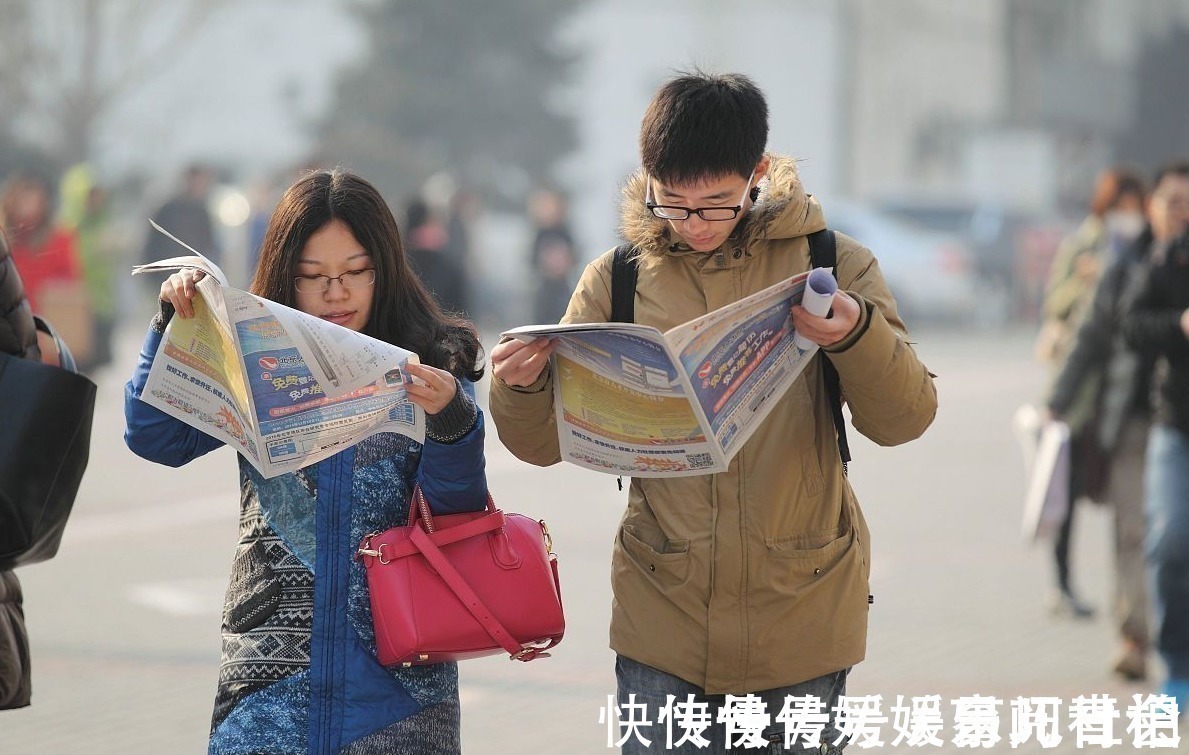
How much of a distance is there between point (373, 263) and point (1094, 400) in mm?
4797

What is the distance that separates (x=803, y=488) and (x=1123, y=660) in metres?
3.88

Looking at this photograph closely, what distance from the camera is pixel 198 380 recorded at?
331cm

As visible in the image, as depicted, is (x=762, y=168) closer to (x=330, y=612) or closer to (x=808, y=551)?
(x=808, y=551)

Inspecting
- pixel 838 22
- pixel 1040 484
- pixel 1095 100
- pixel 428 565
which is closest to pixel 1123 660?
pixel 1040 484

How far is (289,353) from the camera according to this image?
3.19 meters

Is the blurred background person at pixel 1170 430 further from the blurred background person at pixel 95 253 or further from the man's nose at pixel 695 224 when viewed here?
the blurred background person at pixel 95 253

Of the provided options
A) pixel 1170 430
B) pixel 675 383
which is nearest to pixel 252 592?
pixel 675 383

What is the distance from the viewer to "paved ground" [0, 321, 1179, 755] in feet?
20.7

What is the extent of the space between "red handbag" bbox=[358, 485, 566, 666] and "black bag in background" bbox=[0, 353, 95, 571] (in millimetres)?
642

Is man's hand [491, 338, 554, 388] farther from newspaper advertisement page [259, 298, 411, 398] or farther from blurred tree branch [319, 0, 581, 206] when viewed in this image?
blurred tree branch [319, 0, 581, 206]

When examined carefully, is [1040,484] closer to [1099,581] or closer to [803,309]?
[1099,581]

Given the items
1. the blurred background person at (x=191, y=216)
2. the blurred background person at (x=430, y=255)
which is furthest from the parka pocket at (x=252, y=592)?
the blurred background person at (x=191, y=216)

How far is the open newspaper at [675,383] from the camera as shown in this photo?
3174 millimetres

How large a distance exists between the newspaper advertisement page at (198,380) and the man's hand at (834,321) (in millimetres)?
994
